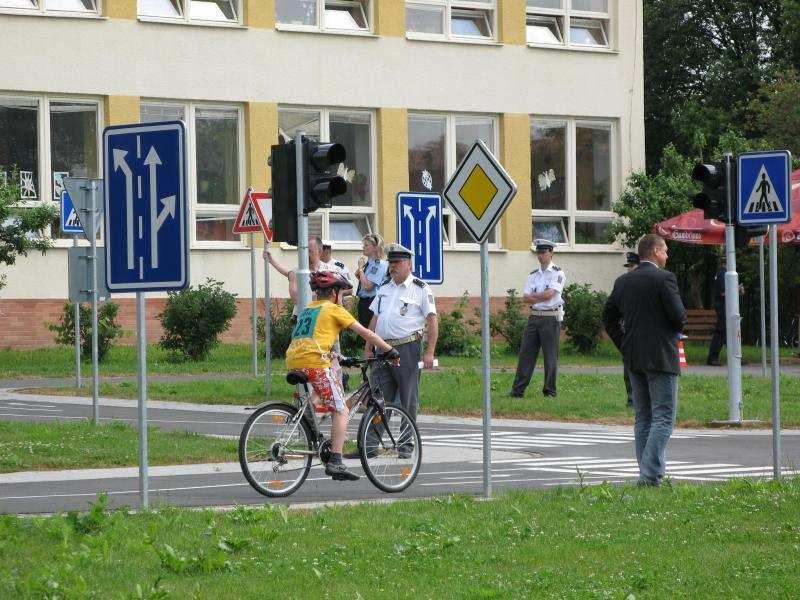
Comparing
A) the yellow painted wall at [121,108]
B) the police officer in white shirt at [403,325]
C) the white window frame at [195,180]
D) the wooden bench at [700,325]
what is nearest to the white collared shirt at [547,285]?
the police officer in white shirt at [403,325]

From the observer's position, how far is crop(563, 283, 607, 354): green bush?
114 ft

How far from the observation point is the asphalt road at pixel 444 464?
1291 centimetres

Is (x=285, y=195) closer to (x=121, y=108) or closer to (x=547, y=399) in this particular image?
(x=547, y=399)

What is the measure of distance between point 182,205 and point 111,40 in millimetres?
25436

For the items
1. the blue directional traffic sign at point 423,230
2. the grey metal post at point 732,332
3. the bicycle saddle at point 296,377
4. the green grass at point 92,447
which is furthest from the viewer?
the blue directional traffic sign at point 423,230

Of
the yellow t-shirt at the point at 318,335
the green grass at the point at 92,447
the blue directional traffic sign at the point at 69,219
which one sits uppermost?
the blue directional traffic sign at the point at 69,219

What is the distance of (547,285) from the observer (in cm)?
2277

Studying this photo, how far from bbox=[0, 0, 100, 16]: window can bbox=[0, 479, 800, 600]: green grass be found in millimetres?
24527

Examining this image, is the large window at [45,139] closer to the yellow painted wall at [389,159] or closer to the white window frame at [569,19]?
the yellow painted wall at [389,159]

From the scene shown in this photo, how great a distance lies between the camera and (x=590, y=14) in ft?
135

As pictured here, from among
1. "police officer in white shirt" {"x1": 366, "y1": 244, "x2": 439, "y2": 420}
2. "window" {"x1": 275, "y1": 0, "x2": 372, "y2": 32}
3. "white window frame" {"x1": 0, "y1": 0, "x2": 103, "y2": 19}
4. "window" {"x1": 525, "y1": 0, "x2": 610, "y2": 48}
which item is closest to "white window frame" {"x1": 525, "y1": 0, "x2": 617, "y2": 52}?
"window" {"x1": 525, "y1": 0, "x2": 610, "y2": 48}

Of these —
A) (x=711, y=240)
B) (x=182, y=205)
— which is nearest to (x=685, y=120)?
(x=711, y=240)

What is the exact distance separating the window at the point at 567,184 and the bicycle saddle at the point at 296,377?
90.0 ft

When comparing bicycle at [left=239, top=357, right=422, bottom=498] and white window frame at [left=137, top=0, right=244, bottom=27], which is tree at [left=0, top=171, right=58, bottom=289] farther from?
bicycle at [left=239, top=357, right=422, bottom=498]
